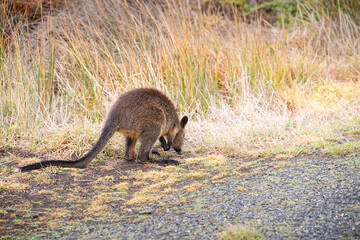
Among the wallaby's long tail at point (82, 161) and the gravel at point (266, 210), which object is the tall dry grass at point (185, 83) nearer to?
the wallaby's long tail at point (82, 161)

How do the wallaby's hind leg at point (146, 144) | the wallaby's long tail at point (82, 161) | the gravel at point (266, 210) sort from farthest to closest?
the wallaby's hind leg at point (146, 144) < the wallaby's long tail at point (82, 161) < the gravel at point (266, 210)

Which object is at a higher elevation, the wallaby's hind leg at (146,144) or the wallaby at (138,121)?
the wallaby at (138,121)

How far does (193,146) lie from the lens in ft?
22.4

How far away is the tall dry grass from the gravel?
1.67 metres

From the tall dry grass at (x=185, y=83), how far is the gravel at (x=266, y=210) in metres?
1.67

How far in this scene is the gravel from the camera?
315 centimetres

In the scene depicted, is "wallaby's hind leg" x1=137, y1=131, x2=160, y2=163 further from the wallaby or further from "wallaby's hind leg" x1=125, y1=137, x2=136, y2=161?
"wallaby's hind leg" x1=125, y1=137, x2=136, y2=161

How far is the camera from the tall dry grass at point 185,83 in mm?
6812

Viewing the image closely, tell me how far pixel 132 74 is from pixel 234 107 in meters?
1.97

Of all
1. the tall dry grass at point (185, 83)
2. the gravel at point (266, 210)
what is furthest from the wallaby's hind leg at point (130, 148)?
the gravel at point (266, 210)

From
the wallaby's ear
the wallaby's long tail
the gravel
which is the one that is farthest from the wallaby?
the gravel

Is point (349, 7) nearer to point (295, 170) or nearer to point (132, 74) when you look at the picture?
point (132, 74)

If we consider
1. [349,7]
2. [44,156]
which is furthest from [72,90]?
[349,7]

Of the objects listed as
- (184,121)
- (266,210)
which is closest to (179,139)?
(184,121)
